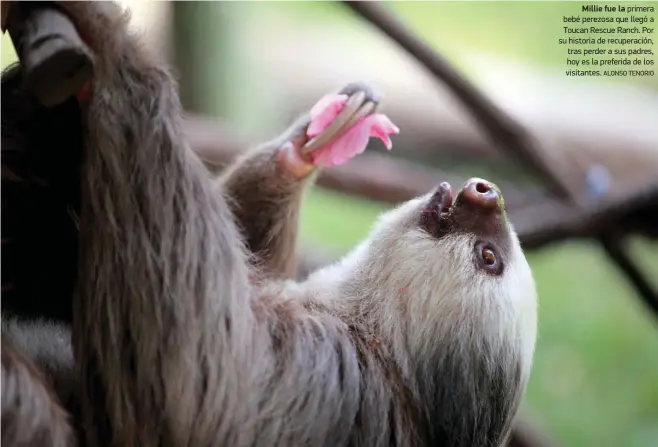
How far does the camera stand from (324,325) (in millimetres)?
1403

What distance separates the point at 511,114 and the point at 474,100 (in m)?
0.14

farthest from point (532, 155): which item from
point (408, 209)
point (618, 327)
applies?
point (618, 327)

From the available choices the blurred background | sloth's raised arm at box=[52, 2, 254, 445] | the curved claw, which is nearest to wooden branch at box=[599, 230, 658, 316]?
the blurred background

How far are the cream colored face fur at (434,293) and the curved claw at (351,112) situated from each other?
21cm

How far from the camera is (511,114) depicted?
231 cm

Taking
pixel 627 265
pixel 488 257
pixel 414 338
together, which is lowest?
pixel 627 265

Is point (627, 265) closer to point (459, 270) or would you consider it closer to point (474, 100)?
point (474, 100)

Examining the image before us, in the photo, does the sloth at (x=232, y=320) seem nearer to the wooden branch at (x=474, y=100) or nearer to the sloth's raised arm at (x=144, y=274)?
the sloth's raised arm at (x=144, y=274)

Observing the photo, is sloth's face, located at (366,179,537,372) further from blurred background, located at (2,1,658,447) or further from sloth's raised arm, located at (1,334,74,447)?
blurred background, located at (2,1,658,447)

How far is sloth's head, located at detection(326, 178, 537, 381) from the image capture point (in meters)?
1.43

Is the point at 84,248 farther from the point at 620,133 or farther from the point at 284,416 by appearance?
the point at 620,133

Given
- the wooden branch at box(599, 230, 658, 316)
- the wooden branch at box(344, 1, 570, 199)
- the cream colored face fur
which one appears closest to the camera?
the cream colored face fur

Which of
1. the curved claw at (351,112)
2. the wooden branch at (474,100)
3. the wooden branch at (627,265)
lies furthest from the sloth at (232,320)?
the wooden branch at (627,265)

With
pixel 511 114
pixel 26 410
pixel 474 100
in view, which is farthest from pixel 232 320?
pixel 511 114
